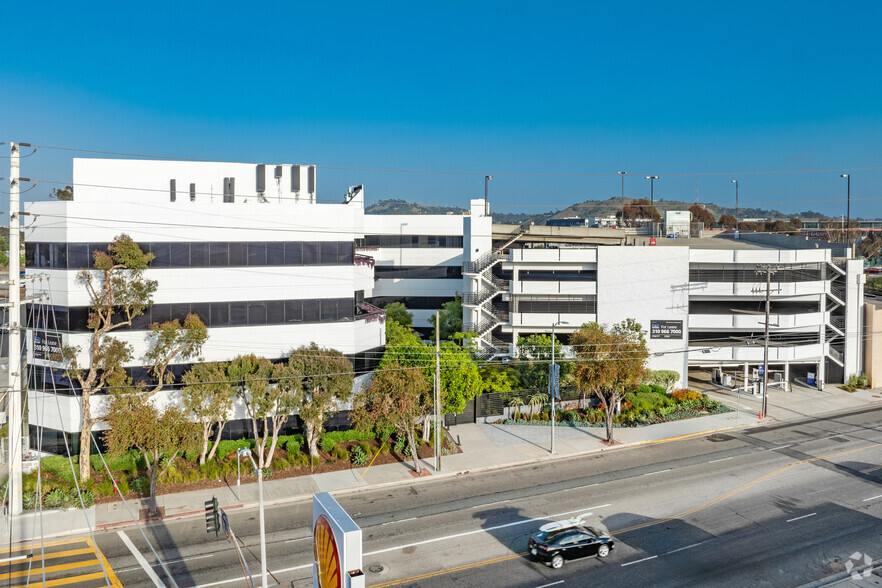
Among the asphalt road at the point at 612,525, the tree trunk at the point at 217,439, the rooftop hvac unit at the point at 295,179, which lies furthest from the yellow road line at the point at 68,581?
the rooftop hvac unit at the point at 295,179

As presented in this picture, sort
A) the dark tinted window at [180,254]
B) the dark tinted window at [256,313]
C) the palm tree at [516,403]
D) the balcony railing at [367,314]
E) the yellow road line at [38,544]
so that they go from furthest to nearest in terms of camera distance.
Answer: the palm tree at [516,403], the balcony railing at [367,314], the dark tinted window at [256,313], the dark tinted window at [180,254], the yellow road line at [38,544]

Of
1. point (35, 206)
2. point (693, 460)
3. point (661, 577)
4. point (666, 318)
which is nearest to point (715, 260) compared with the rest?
point (666, 318)

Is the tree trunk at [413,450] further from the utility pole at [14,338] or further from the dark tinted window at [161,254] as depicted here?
the utility pole at [14,338]

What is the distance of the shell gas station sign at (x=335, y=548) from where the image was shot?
13367 mm

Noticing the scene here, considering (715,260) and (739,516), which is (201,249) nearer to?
(739,516)

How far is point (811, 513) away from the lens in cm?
2930

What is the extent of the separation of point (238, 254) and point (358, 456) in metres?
12.5

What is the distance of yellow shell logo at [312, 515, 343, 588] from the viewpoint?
1394 centimetres

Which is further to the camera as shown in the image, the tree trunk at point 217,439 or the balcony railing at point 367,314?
the balcony railing at point 367,314

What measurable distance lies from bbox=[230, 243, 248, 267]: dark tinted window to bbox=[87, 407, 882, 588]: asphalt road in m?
13.5

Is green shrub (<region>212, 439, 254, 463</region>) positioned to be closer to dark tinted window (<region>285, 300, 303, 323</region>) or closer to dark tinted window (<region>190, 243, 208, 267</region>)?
dark tinted window (<region>285, 300, 303, 323</region>)

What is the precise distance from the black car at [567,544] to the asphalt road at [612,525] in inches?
14.8

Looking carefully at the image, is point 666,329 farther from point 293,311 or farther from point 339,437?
point 293,311

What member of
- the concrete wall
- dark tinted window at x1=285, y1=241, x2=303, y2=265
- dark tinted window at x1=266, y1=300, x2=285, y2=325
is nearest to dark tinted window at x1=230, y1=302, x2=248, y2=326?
dark tinted window at x1=266, y1=300, x2=285, y2=325
